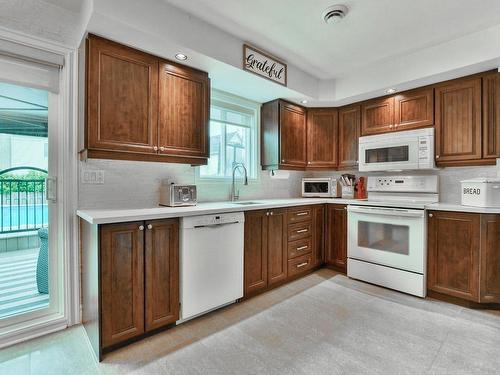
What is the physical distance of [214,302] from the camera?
7.36 feet

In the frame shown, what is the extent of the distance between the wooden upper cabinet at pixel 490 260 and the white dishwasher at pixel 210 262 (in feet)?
7.17

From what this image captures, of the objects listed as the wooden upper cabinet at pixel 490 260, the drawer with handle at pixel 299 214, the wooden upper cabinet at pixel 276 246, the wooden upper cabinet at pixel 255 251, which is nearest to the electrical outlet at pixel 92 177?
the wooden upper cabinet at pixel 255 251

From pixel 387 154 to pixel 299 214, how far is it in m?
1.32

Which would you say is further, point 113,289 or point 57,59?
point 57,59

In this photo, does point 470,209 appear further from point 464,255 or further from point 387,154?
point 387,154

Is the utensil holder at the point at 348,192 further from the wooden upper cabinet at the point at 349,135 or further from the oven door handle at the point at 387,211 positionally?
the oven door handle at the point at 387,211

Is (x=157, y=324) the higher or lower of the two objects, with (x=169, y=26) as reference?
lower

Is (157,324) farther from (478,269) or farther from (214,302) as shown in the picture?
(478,269)

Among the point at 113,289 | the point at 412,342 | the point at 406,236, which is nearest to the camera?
the point at 113,289

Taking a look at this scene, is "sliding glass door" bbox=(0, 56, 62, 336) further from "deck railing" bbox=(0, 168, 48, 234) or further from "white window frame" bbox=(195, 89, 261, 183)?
"white window frame" bbox=(195, 89, 261, 183)

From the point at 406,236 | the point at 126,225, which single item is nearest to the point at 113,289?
the point at 126,225

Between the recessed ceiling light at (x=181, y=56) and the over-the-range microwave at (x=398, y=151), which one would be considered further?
the over-the-range microwave at (x=398, y=151)

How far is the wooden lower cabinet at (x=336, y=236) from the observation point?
328 centimetres

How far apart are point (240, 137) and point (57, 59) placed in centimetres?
202
